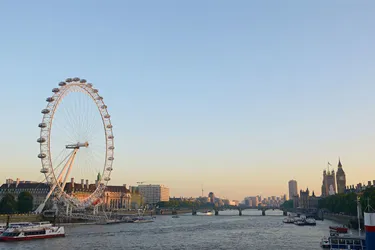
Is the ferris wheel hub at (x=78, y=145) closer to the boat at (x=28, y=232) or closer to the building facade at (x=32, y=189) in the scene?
the boat at (x=28, y=232)

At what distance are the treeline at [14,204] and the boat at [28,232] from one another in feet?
100

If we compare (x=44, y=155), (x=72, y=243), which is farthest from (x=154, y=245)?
(x=44, y=155)

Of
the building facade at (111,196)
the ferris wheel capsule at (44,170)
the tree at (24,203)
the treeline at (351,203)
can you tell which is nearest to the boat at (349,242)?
the treeline at (351,203)

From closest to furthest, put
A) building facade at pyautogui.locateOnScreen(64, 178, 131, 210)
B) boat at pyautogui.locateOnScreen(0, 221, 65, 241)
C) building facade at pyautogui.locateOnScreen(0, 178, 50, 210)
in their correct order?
boat at pyautogui.locateOnScreen(0, 221, 65, 241), building facade at pyautogui.locateOnScreen(0, 178, 50, 210), building facade at pyautogui.locateOnScreen(64, 178, 131, 210)

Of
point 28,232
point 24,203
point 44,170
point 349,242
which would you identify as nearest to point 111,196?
point 24,203

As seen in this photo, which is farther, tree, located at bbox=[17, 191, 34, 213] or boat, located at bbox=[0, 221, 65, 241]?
tree, located at bbox=[17, 191, 34, 213]

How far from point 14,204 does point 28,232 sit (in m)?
37.5

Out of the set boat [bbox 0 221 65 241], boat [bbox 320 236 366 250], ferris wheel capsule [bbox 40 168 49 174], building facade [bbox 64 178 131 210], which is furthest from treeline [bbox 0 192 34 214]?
boat [bbox 320 236 366 250]

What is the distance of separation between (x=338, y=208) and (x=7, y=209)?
282 feet

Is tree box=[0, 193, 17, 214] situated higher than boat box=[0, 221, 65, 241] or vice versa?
tree box=[0, 193, 17, 214]

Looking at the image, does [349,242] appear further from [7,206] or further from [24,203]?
[24,203]

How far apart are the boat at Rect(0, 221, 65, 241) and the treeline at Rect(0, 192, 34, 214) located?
30.5 metres

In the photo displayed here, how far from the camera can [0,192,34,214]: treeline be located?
9181 centimetres

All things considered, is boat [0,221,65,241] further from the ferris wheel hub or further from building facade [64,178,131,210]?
building facade [64,178,131,210]
